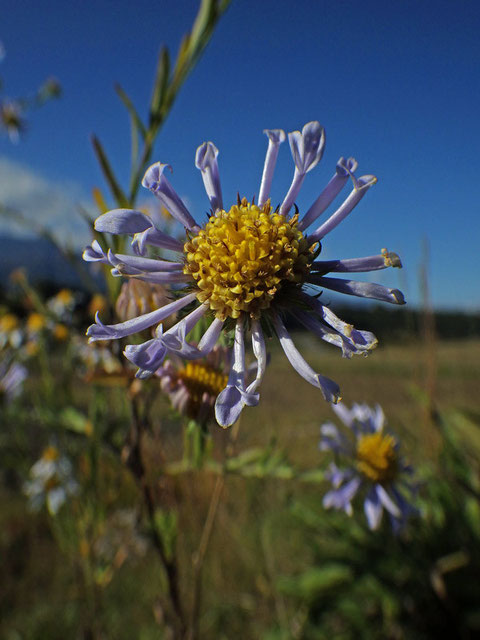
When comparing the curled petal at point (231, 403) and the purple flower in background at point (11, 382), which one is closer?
the curled petal at point (231, 403)

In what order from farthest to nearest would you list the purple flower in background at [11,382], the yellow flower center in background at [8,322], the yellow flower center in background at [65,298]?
the yellow flower center in background at [65,298]
the yellow flower center in background at [8,322]
the purple flower in background at [11,382]

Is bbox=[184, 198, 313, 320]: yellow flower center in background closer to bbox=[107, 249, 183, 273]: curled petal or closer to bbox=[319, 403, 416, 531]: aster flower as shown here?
bbox=[107, 249, 183, 273]: curled petal

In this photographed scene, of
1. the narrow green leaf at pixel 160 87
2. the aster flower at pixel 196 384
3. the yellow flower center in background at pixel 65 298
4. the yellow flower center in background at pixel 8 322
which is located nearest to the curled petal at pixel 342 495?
the aster flower at pixel 196 384

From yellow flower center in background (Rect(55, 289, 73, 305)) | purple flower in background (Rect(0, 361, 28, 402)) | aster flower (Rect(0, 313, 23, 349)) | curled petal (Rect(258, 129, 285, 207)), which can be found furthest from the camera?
yellow flower center in background (Rect(55, 289, 73, 305))

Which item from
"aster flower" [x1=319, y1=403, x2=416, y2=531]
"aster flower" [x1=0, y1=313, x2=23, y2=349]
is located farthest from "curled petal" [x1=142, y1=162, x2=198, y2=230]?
"aster flower" [x1=0, y1=313, x2=23, y2=349]

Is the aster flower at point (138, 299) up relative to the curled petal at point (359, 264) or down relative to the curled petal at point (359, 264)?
down

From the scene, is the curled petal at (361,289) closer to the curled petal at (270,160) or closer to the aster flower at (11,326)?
the curled petal at (270,160)

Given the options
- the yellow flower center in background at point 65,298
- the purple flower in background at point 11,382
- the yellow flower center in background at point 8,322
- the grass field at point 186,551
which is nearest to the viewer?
the grass field at point 186,551
